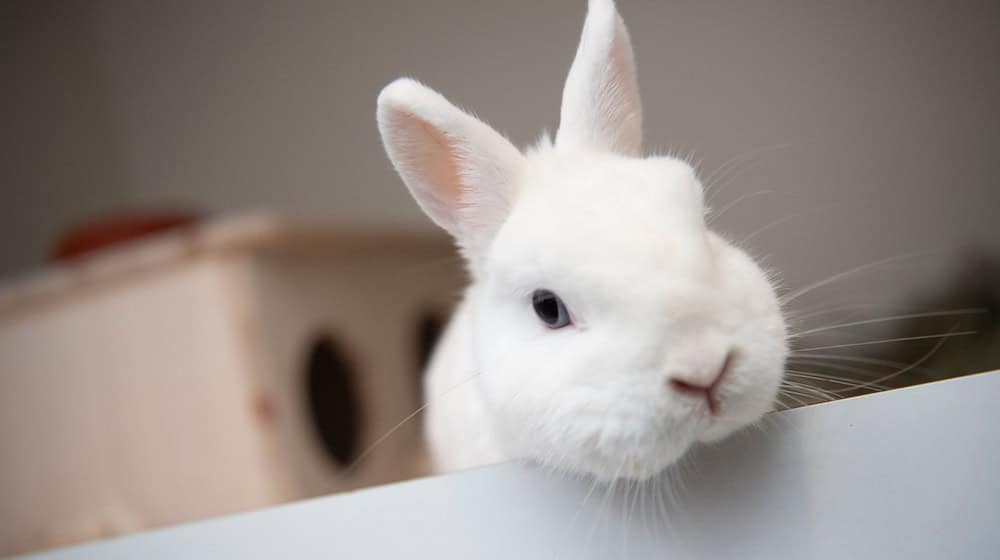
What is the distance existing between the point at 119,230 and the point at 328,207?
29.6 inches

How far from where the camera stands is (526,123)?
3.03 feet

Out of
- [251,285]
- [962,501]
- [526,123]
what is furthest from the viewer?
[251,285]

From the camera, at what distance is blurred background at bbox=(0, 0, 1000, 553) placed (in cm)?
79

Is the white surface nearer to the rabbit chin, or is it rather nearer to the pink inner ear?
the rabbit chin

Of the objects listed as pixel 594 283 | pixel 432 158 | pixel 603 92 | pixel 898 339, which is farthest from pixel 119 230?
pixel 898 339

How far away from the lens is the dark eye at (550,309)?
758mm

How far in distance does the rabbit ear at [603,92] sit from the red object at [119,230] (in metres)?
1.33

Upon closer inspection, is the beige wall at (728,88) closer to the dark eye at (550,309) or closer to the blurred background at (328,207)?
the blurred background at (328,207)

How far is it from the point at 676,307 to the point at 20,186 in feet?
7.65

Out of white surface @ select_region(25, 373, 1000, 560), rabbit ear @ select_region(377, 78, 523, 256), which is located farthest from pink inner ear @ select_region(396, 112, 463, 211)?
white surface @ select_region(25, 373, 1000, 560)

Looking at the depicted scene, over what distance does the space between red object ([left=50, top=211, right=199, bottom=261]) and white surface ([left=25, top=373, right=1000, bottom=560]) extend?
1368 millimetres

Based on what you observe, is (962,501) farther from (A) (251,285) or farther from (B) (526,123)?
(A) (251,285)

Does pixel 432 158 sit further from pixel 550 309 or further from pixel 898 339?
pixel 898 339

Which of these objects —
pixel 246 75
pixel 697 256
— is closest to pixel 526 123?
pixel 697 256
